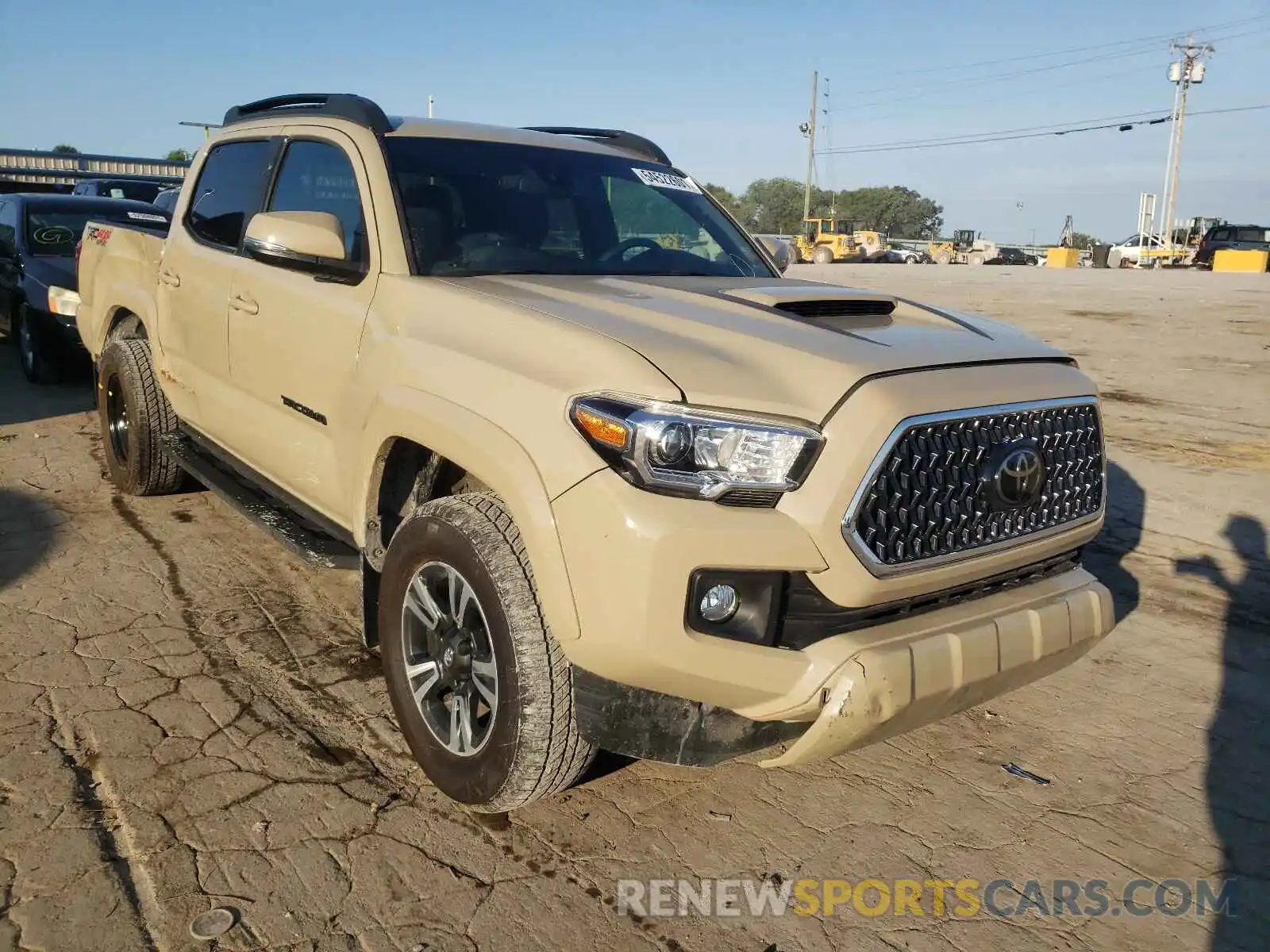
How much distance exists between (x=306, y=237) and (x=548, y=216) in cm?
90

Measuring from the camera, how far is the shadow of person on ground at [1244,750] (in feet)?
8.41

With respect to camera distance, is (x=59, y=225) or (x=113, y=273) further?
(x=59, y=225)

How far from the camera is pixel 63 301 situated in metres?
8.28

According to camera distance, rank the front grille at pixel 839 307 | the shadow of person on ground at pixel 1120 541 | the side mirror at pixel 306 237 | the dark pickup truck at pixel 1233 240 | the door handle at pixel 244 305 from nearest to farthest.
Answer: the front grille at pixel 839 307 < the side mirror at pixel 306 237 < the door handle at pixel 244 305 < the shadow of person on ground at pixel 1120 541 < the dark pickup truck at pixel 1233 240

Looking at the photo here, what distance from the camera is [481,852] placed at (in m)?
2.72

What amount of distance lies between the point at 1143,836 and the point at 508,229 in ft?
9.04

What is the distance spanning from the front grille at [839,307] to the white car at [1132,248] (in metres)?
46.5

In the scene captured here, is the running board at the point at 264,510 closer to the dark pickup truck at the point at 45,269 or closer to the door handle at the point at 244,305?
the door handle at the point at 244,305

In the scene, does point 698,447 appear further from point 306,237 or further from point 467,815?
point 306,237

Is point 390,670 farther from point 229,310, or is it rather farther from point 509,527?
point 229,310

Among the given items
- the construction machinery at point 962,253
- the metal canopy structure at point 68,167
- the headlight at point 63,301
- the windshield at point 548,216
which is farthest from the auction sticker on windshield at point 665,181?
the construction machinery at point 962,253

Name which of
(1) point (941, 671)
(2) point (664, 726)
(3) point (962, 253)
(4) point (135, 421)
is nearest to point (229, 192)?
(4) point (135, 421)

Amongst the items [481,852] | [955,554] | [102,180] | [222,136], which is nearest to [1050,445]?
[955,554]

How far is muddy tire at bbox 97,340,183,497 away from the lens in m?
5.32
